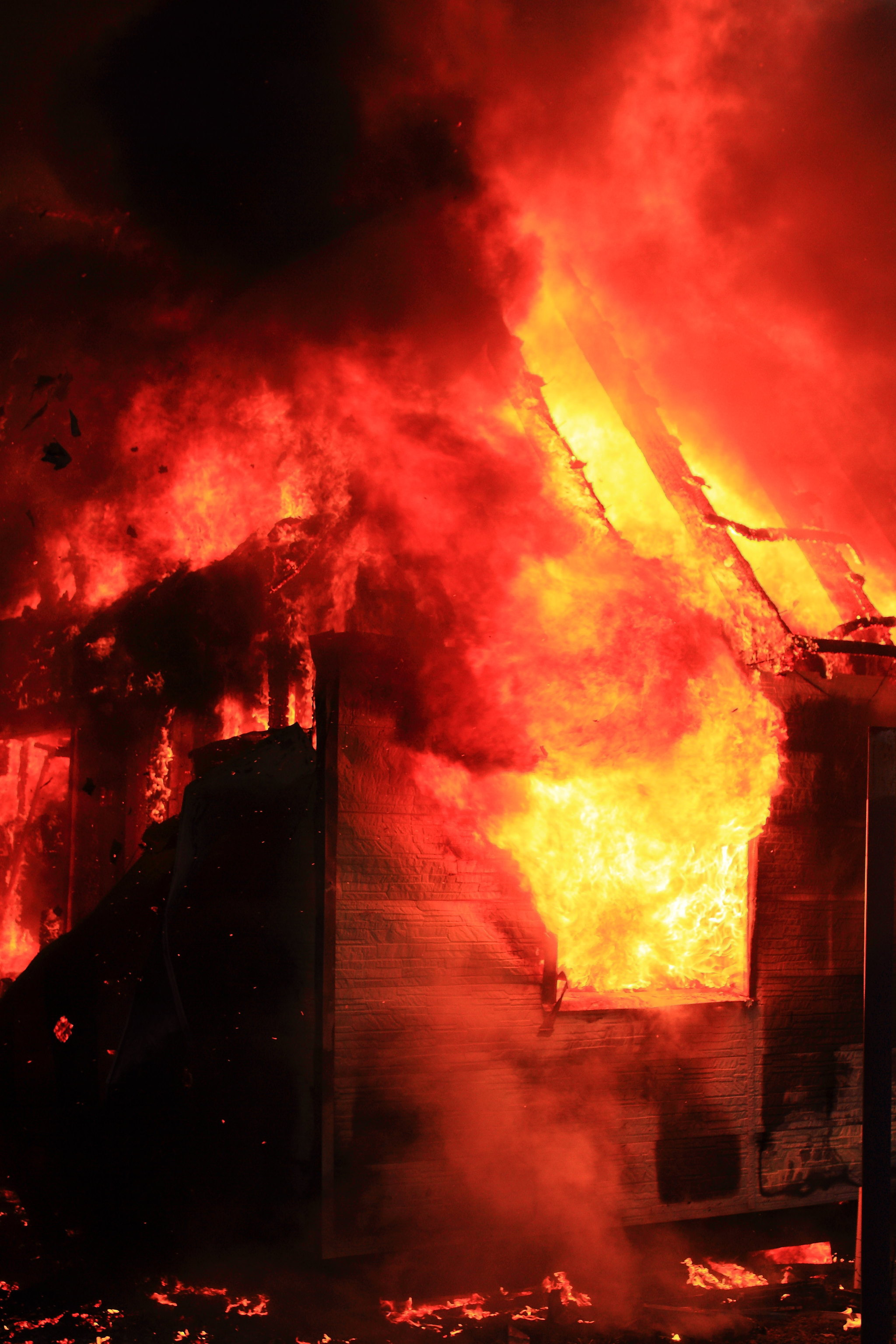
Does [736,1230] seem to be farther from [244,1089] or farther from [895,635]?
[895,635]

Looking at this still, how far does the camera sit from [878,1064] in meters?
3.83

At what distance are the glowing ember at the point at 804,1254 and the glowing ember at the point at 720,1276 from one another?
1.48 ft

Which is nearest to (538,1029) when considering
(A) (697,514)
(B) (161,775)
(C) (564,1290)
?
(C) (564,1290)

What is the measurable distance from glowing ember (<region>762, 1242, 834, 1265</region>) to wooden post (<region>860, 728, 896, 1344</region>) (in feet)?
10.1

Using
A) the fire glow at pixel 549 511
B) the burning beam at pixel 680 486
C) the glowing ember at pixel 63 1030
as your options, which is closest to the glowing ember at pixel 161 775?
the fire glow at pixel 549 511

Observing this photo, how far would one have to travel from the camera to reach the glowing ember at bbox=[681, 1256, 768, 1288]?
19.2 feet

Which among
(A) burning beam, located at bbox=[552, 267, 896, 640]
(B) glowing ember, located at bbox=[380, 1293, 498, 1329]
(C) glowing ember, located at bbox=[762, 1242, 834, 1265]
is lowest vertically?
(C) glowing ember, located at bbox=[762, 1242, 834, 1265]

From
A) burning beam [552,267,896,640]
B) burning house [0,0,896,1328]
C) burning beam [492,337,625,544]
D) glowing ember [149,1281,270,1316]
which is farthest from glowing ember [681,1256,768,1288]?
burning beam [492,337,625,544]

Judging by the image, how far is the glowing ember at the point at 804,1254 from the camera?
6.45 metres

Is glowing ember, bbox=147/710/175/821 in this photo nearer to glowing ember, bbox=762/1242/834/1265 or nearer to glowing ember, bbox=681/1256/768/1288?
glowing ember, bbox=681/1256/768/1288

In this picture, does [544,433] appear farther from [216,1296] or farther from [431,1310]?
[216,1296]

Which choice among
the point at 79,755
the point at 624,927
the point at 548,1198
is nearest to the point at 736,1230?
the point at 548,1198

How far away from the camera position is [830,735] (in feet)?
22.4

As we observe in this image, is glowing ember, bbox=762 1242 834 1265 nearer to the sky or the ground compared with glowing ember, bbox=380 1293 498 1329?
nearer to the ground
